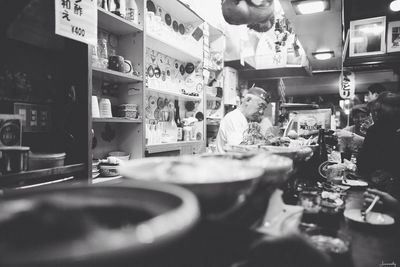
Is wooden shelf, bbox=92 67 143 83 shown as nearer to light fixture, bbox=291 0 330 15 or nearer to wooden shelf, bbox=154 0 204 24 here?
wooden shelf, bbox=154 0 204 24

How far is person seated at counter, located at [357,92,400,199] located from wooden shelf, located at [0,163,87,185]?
2.90 meters

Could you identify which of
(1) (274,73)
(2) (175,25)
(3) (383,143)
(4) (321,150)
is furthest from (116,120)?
(1) (274,73)

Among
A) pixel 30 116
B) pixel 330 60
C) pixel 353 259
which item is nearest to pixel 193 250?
pixel 353 259

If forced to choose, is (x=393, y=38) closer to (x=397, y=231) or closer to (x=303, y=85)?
(x=397, y=231)

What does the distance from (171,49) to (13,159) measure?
9.45 ft

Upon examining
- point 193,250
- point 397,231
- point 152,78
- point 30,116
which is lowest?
point 397,231

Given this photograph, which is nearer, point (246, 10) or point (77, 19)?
point (77, 19)

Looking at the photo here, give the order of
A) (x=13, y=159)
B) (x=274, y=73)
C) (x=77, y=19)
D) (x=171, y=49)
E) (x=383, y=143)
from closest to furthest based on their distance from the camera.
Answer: (x=13, y=159)
(x=77, y=19)
(x=383, y=143)
(x=171, y=49)
(x=274, y=73)

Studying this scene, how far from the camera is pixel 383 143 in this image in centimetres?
346

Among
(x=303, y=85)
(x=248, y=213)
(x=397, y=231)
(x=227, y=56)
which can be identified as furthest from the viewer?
(x=303, y=85)

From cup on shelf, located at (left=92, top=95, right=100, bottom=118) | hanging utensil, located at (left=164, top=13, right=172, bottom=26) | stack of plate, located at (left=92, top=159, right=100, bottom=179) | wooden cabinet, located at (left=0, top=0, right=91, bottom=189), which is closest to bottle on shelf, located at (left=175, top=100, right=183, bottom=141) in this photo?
hanging utensil, located at (left=164, top=13, right=172, bottom=26)

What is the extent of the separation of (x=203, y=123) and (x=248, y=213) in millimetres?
4137

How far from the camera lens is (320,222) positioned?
1.42 metres

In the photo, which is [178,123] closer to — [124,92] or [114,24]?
[124,92]
